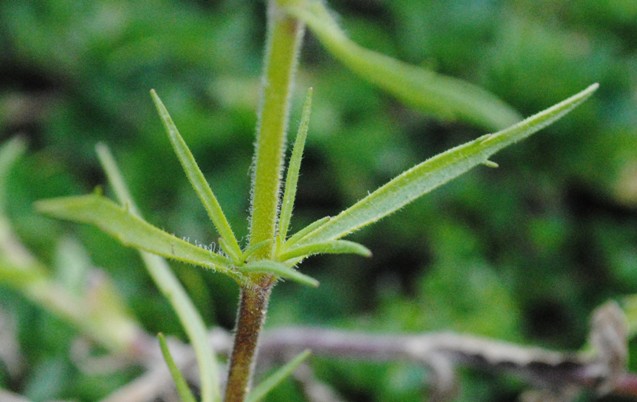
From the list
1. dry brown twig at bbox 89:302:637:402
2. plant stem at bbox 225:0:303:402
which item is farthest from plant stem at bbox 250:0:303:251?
dry brown twig at bbox 89:302:637:402

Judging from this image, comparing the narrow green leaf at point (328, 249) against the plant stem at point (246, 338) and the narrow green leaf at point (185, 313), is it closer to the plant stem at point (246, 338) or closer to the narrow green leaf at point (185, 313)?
the plant stem at point (246, 338)

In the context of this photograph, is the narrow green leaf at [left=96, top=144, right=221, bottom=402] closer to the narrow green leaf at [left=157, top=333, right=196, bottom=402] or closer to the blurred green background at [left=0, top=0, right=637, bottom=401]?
the narrow green leaf at [left=157, top=333, right=196, bottom=402]

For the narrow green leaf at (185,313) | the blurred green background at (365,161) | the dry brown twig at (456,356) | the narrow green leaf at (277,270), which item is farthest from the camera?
the blurred green background at (365,161)

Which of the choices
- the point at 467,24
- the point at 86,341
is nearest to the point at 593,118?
the point at 467,24

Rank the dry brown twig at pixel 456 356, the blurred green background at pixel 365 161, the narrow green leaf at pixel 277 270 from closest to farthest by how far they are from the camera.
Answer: the narrow green leaf at pixel 277 270, the dry brown twig at pixel 456 356, the blurred green background at pixel 365 161

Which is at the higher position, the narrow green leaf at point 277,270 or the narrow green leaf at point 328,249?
the narrow green leaf at point 328,249

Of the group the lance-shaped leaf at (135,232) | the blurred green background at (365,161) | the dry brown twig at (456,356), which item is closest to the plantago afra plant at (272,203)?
the lance-shaped leaf at (135,232)
